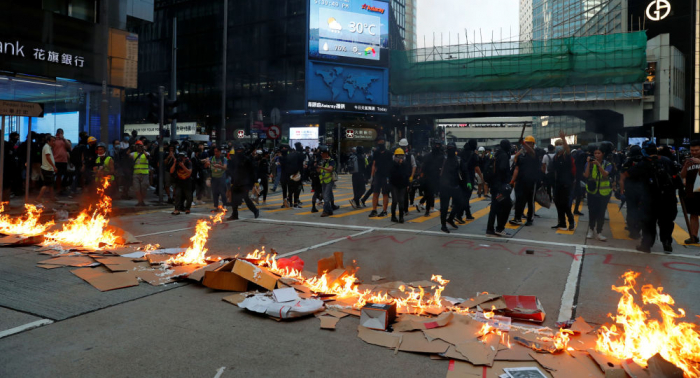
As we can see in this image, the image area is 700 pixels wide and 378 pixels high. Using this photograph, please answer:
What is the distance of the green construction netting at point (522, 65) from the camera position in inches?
1662

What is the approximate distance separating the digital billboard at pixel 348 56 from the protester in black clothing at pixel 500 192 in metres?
36.7

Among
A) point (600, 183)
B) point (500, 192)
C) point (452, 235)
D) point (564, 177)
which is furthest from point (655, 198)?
point (452, 235)

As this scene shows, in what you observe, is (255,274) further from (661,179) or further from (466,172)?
(466,172)

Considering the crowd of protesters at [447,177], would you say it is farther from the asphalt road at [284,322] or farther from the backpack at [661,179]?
the asphalt road at [284,322]

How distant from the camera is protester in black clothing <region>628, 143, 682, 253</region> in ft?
23.0

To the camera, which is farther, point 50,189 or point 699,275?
point 50,189

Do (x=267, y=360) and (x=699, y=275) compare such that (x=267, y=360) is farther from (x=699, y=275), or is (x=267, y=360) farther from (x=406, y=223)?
(x=406, y=223)

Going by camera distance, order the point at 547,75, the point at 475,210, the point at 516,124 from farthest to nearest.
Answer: the point at 516,124 < the point at 547,75 < the point at 475,210

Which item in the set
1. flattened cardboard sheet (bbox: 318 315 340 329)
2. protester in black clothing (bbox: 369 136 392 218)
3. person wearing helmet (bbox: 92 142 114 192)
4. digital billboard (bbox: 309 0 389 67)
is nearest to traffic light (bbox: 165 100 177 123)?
person wearing helmet (bbox: 92 142 114 192)

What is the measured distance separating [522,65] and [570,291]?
44.7 metres

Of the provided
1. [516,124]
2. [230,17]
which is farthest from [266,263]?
[516,124]

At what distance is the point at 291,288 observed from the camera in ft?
15.1

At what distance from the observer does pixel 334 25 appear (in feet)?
145

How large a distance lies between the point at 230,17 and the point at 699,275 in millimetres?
31230
